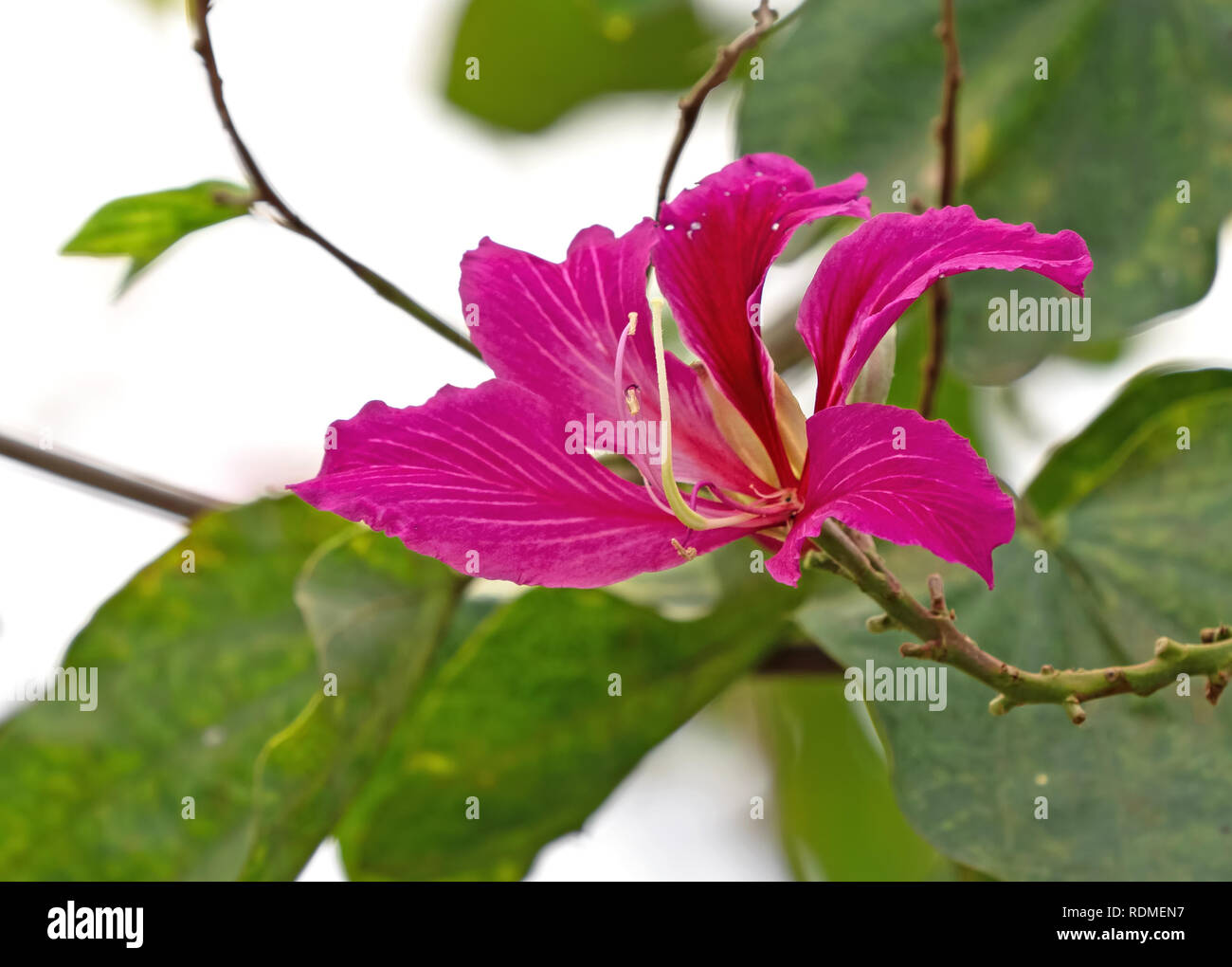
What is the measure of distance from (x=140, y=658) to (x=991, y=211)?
741 millimetres

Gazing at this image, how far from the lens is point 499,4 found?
1.42 metres

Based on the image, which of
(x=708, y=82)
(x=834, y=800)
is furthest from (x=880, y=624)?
(x=834, y=800)

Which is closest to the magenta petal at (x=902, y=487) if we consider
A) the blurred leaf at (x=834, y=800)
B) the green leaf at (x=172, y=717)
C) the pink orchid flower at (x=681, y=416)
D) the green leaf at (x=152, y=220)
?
the pink orchid flower at (x=681, y=416)

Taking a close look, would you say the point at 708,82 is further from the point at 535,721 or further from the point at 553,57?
the point at 553,57

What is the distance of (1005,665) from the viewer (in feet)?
1.64

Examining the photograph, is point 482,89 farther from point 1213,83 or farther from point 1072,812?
point 1072,812

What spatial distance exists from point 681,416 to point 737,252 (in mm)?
89

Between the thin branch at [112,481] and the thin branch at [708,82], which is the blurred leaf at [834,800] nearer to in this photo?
the thin branch at [112,481]

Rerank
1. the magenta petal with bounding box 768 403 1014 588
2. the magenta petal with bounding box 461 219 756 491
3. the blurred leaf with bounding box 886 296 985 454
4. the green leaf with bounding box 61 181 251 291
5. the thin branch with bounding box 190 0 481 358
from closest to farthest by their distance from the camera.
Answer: the magenta petal with bounding box 768 403 1014 588 < the magenta petal with bounding box 461 219 756 491 < the thin branch with bounding box 190 0 481 358 < the green leaf with bounding box 61 181 251 291 < the blurred leaf with bounding box 886 296 985 454

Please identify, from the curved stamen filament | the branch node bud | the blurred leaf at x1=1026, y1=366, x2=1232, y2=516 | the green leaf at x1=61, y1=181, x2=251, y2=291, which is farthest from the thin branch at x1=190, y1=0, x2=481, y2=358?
the blurred leaf at x1=1026, y1=366, x2=1232, y2=516

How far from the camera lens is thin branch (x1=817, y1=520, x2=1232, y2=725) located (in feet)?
1.62

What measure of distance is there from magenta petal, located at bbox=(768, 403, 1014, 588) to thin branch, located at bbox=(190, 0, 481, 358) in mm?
239

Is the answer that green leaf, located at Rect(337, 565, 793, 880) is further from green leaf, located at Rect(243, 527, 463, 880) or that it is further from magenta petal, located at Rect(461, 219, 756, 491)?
magenta petal, located at Rect(461, 219, 756, 491)
